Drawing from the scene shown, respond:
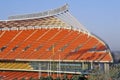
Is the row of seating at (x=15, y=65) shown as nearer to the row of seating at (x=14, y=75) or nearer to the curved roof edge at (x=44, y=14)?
the row of seating at (x=14, y=75)

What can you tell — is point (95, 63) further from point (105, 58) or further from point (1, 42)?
point (1, 42)

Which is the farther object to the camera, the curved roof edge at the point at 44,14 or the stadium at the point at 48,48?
the curved roof edge at the point at 44,14

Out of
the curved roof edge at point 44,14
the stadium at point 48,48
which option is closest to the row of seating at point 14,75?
the stadium at point 48,48

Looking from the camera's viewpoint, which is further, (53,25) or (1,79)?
(53,25)

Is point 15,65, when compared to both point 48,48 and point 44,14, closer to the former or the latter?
point 48,48

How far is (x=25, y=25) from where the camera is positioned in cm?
5819

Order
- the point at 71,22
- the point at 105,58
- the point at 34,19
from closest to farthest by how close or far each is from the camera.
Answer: the point at 105,58 < the point at 71,22 < the point at 34,19

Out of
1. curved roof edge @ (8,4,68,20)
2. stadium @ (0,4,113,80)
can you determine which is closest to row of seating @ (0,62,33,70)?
stadium @ (0,4,113,80)

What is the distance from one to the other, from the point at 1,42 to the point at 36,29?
5.78 m

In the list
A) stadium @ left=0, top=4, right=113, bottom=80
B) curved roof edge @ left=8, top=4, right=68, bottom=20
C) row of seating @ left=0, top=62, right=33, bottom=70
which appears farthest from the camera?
curved roof edge @ left=8, top=4, right=68, bottom=20

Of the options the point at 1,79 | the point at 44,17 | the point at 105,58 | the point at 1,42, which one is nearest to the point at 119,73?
the point at 105,58

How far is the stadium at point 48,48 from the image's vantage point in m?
45.5

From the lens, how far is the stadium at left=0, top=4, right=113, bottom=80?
4553 centimetres

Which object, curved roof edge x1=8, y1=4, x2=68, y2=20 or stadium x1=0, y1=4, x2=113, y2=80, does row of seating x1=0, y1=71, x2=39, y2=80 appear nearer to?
stadium x1=0, y1=4, x2=113, y2=80
